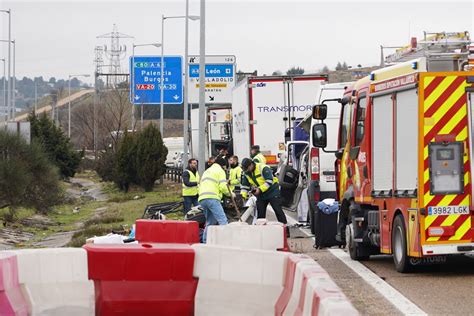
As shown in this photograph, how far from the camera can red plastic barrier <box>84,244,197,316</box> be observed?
32.3 ft

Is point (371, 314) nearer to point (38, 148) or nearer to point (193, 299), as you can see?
point (193, 299)

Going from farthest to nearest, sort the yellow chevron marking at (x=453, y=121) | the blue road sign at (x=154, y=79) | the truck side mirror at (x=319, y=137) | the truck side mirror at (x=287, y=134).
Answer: the blue road sign at (x=154, y=79), the truck side mirror at (x=287, y=134), the truck side mirror at (x=319, y=137), the yellow chevron marking at (x=453, y=121)

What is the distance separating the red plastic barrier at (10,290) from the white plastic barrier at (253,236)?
449cm

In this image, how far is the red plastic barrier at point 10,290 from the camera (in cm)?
896

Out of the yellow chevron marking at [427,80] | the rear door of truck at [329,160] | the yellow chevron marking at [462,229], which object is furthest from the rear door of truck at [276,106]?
the yellow chevron marking at [462,229]

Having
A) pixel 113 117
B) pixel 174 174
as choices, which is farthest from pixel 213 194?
pixel 113 117

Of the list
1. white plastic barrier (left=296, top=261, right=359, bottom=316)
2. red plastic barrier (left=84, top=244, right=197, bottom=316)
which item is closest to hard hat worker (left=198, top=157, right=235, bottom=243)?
red plastic barrier (left=84, top=244, right=197, bottom=316)

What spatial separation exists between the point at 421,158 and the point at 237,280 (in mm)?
3862

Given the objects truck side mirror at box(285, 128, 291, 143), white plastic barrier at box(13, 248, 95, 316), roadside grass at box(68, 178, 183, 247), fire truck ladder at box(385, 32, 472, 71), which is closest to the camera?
white plastic barrier at box(13, 248, 95, 316)

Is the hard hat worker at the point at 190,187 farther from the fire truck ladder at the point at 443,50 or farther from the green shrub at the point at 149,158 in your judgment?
the green shrub at the point at 149,158

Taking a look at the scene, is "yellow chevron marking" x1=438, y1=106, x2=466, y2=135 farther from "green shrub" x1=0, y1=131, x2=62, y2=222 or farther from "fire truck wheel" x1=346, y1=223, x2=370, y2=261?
"green shrub" x1=0, y1=131, x2=62, y2=222

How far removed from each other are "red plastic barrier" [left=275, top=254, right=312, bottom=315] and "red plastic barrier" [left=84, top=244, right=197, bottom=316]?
105 centimetres

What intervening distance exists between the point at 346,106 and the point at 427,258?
4.06m

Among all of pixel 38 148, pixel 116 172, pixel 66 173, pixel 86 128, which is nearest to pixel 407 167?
pixel 38 148
